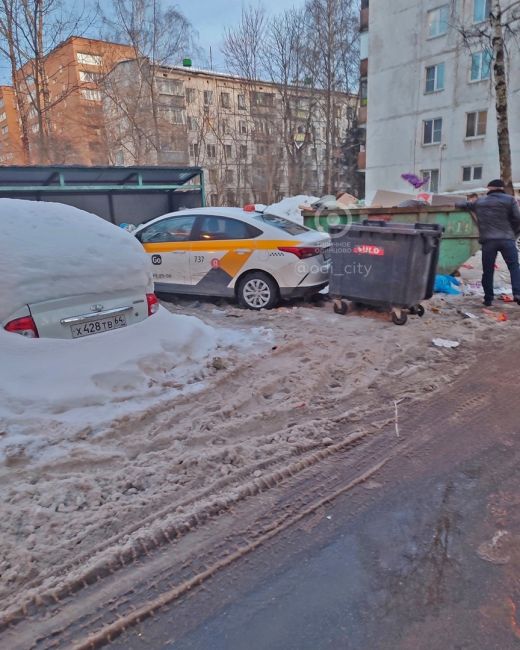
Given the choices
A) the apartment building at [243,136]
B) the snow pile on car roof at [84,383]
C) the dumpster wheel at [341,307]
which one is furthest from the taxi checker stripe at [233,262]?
the apartment building at [243,136]

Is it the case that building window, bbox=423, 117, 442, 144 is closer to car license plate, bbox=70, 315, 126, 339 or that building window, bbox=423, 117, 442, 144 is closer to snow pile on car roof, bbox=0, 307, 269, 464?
snow pile on car roof, bbox=0, 307, 269, 464

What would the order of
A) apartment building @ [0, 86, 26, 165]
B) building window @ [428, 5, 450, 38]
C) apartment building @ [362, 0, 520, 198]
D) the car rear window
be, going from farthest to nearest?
building window @ [428, 5, 450, 38] → apartment building @ [362, 0, 520, 198] → apartment building @ [0, 86, 26, 165] → the car rear window

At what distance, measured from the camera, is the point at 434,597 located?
206cm

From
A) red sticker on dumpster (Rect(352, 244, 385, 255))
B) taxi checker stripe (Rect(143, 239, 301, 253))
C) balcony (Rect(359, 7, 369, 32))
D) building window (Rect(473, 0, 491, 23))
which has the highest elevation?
balcony (Rect(359, 7, 369, 32))

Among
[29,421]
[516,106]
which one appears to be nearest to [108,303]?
[29,421]

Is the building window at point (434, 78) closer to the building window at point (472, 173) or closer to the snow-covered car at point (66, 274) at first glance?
the building window at point (472, 173)

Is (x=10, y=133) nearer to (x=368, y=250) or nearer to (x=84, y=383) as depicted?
(x=368, y=250)

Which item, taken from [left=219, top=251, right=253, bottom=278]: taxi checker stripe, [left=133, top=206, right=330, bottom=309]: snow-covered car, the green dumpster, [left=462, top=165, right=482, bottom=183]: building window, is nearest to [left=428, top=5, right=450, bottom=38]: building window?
[left=462, top=165, right=482, bottom=183]: building window

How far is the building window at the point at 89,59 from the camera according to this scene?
88.1ft

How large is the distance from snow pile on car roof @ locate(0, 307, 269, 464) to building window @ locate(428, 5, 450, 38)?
2977 centimetres

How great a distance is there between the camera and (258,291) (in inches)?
288

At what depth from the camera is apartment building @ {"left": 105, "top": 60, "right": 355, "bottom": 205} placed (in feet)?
107

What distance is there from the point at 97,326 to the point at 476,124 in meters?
27.7

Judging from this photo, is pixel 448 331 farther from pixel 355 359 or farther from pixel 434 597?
pixel 434 597
